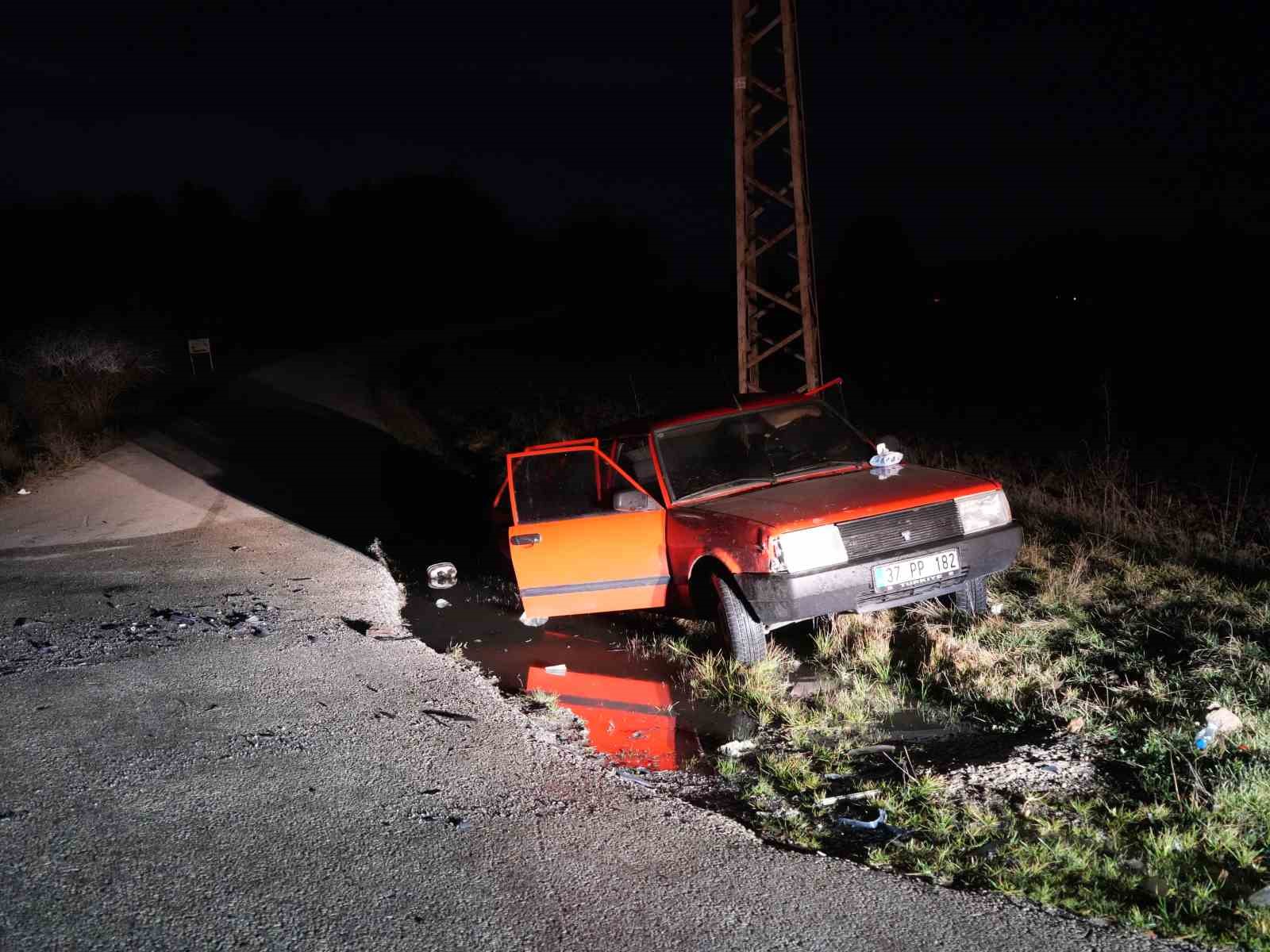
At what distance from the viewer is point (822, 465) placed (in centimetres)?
653

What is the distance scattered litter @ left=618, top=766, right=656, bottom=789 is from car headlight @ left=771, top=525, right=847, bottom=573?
135 centimetres

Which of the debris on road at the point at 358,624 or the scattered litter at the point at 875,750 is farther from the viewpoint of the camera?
the debris on road at the point at 358,624

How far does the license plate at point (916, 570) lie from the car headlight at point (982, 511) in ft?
0.77

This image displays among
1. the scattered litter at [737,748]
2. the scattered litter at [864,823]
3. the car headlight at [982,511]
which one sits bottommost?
the scattered litter at [737,748]

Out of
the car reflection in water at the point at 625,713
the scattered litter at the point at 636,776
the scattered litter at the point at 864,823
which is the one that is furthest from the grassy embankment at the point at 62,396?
the scattered litter at the point at 864,823

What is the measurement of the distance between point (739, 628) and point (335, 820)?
2529mm

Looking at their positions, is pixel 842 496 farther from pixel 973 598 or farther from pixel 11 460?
pixel 11 460

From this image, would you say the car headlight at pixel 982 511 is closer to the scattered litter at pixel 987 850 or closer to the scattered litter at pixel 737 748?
the scattered litter at pixel 737 748

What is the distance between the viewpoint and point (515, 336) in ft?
149

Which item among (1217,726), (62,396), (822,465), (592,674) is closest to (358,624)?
(592,674)

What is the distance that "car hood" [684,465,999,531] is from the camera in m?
5.51

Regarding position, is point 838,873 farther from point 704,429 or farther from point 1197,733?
point 704,429

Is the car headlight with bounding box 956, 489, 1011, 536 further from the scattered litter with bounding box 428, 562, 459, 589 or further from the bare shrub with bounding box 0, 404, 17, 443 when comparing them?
the bare shrub with bounding box 0, 404, 17, 443

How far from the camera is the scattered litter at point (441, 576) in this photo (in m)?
8.47
